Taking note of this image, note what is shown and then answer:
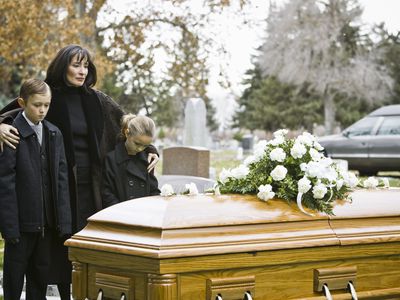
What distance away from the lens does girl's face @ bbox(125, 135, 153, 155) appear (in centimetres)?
438

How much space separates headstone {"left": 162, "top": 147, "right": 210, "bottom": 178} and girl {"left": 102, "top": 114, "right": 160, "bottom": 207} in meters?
6.10

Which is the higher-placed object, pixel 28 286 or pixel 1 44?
pixel 1 44

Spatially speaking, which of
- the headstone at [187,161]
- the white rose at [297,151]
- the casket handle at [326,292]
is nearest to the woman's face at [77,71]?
the white rose at [297,151]

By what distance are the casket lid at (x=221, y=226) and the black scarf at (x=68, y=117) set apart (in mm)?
1235

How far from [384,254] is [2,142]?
220 centimetres

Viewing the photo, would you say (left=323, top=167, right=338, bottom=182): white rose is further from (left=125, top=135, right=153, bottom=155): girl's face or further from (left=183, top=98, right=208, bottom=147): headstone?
(left=183, top=98, right=208, bottom=147): headstone

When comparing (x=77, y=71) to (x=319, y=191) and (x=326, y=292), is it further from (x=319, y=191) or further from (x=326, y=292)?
(x=326, y=292)

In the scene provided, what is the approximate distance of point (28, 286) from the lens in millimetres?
4227

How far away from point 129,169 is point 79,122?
1.48 ft

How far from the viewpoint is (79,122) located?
4.46m

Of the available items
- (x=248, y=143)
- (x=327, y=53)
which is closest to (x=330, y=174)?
(x=248, y=143)

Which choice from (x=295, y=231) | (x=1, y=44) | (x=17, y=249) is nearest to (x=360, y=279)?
(x=295, y=231)

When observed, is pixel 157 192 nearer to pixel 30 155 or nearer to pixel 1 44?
pixel 30 155

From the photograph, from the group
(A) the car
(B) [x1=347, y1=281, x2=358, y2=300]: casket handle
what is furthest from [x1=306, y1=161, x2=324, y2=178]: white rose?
(A) the car
